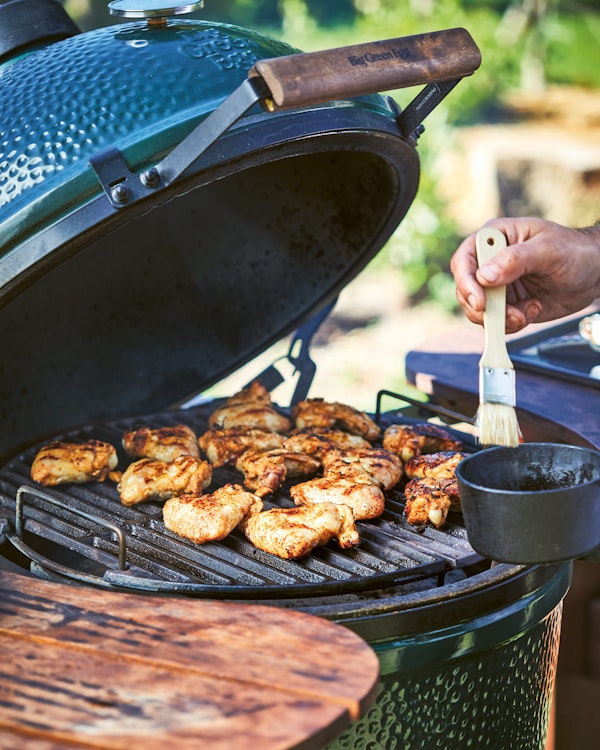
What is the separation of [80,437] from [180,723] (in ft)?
5.59

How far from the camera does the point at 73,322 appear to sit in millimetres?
3123

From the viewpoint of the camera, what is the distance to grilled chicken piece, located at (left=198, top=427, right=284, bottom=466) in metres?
2.81

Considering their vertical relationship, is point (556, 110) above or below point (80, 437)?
below

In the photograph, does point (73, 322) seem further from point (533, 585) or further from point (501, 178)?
point (501, 178)

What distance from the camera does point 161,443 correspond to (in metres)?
2.80

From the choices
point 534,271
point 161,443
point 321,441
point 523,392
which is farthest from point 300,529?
point 523,392

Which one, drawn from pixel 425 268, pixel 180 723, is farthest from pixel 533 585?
pixel 425 268

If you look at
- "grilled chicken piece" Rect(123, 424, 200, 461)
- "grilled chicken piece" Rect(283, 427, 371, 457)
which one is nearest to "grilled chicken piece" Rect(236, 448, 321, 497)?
"grilled chicken piece" Rect(283, 427, 371, 457)

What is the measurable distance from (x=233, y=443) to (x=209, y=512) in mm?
531

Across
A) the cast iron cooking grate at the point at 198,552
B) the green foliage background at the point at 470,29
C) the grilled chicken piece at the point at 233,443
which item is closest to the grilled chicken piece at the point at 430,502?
the cast iron cooking grate at the point at 198,552

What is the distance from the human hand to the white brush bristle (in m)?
0.29

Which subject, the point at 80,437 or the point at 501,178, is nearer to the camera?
the point at 80,437

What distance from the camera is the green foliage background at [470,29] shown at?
1020 centimetres

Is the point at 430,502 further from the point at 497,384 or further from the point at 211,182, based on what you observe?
the point at 211,182
